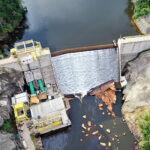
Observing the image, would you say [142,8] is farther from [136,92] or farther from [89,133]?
[89,133]

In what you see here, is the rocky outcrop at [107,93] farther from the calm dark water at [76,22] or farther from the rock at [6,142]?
the rock at [6,142]

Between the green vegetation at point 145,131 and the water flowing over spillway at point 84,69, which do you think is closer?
the green vegetation at point 145,131

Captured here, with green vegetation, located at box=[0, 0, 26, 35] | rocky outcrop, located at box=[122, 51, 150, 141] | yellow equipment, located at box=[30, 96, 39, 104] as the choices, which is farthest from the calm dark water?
yellow equipment, located at box=[30, 96, 39, 104]

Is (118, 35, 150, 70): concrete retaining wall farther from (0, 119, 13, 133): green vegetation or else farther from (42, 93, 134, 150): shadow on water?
(0, 119, 13, 133): green vegetation

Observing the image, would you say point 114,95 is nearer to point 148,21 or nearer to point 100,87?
point 100,87

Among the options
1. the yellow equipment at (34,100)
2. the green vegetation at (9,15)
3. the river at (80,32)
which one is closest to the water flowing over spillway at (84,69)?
the river at (80,32)
